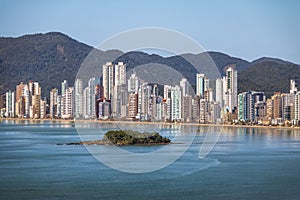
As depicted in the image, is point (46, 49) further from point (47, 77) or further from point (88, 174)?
point (88, 174)

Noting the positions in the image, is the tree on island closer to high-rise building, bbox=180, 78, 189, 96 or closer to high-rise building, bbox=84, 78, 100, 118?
high-rise building, bbox=180, 78, 189, 96

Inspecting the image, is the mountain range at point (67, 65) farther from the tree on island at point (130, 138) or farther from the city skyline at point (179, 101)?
the tree on island at point (130, 138)

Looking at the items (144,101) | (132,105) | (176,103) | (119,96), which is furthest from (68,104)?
(176,103)

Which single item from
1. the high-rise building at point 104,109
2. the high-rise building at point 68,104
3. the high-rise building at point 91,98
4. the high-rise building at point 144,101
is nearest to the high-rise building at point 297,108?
the high-rise building at point 144,101

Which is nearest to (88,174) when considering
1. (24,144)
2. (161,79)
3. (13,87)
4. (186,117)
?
(24,144)

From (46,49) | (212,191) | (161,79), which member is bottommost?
(212,191)
